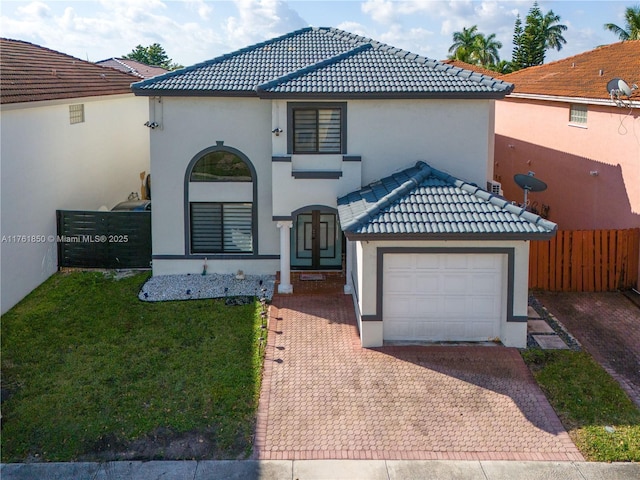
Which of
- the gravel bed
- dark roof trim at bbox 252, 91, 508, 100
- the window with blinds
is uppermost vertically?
dark roof trim at bbox 252, 91, 508, 100

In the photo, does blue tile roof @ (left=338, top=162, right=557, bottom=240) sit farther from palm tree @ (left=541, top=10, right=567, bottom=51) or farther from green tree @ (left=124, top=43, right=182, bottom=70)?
green tree @ (left=124, top=43, right=182, bottom=70)

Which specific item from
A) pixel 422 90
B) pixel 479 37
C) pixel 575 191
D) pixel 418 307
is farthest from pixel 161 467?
pixel 479 37

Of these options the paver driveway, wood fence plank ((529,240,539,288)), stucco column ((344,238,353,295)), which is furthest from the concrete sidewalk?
wood fence plank ((529,240,539,288))

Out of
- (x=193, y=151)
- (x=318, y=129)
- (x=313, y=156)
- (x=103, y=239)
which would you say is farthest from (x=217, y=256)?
(x=318, y=129)

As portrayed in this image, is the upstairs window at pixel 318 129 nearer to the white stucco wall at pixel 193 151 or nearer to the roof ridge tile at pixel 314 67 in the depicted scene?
the roof ridge tile at pixel 314 67

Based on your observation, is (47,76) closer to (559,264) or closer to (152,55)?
(559,264)

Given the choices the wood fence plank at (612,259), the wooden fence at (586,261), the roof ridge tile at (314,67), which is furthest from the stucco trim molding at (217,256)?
the wood fence plank at (612,259)
